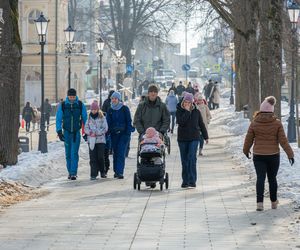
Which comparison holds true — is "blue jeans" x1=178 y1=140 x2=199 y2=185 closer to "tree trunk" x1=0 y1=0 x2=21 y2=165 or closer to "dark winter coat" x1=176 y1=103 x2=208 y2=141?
"dark winter coat" x1=176 y1=103 x2=208 y2=141

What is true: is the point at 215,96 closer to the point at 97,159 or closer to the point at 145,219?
the point at 97,159

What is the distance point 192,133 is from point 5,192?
11.4 ft

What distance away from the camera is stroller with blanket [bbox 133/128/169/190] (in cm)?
1655

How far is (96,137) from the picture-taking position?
19.1 m

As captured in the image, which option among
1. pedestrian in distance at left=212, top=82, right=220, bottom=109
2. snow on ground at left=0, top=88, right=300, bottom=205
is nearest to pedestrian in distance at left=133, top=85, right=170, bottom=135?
snow on ground at left=0, top=88, right=300, bottom=205

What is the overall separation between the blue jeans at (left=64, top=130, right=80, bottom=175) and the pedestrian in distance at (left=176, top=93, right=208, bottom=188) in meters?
2.62

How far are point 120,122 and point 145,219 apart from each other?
21.1ft

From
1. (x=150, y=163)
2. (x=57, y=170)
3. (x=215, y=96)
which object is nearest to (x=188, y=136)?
(x=150, y=163)

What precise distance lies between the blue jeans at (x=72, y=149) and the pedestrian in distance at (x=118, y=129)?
2.25 ft

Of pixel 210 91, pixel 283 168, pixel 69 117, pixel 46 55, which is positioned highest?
pixel 46 55

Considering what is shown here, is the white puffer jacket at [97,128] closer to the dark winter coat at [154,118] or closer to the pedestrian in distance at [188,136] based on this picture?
the dark winter coat at [154,118]

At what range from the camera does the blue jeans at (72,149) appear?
19156 mm

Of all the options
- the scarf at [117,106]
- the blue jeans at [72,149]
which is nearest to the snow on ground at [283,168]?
the scarf at [117,106]

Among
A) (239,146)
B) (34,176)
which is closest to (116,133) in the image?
(34,176)
